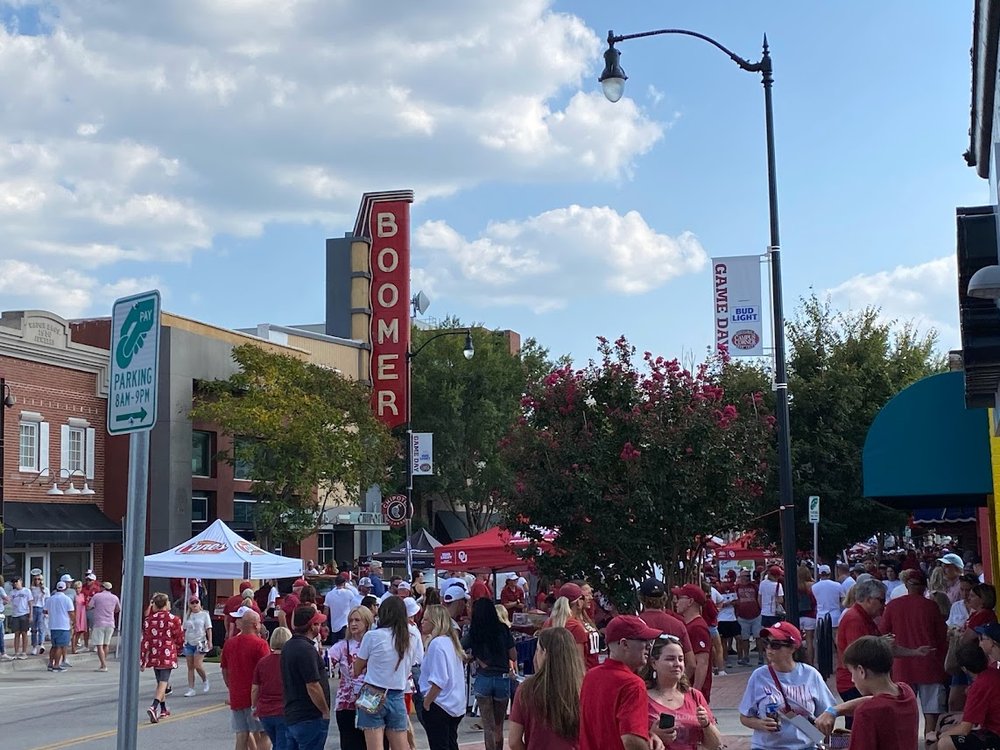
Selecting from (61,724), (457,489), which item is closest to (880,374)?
(61,724)

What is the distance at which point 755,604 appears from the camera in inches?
915

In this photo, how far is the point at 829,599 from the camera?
17750mm

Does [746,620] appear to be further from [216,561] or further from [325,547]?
[325,547]

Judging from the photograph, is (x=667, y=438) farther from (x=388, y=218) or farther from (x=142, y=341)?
(x=388, y=218)

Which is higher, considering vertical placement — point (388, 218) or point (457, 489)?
point (388, 218)

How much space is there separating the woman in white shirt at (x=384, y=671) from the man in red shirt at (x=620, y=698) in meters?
4.18

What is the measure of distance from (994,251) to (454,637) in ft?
18.3

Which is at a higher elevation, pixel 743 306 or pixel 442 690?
pixel 743 306

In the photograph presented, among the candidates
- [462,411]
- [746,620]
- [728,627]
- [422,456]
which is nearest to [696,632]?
[728,627]

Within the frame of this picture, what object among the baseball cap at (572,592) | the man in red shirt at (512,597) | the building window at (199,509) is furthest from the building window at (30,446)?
the baseball cap at (572,592)

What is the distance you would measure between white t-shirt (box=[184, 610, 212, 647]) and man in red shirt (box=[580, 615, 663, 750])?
50.0 ft

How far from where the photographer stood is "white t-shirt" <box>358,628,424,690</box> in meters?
10.2

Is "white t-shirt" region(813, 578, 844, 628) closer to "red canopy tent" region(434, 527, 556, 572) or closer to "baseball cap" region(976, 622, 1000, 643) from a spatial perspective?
"red canopy tent" region(434, 527, 556, 572)

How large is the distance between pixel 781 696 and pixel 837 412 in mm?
22595
